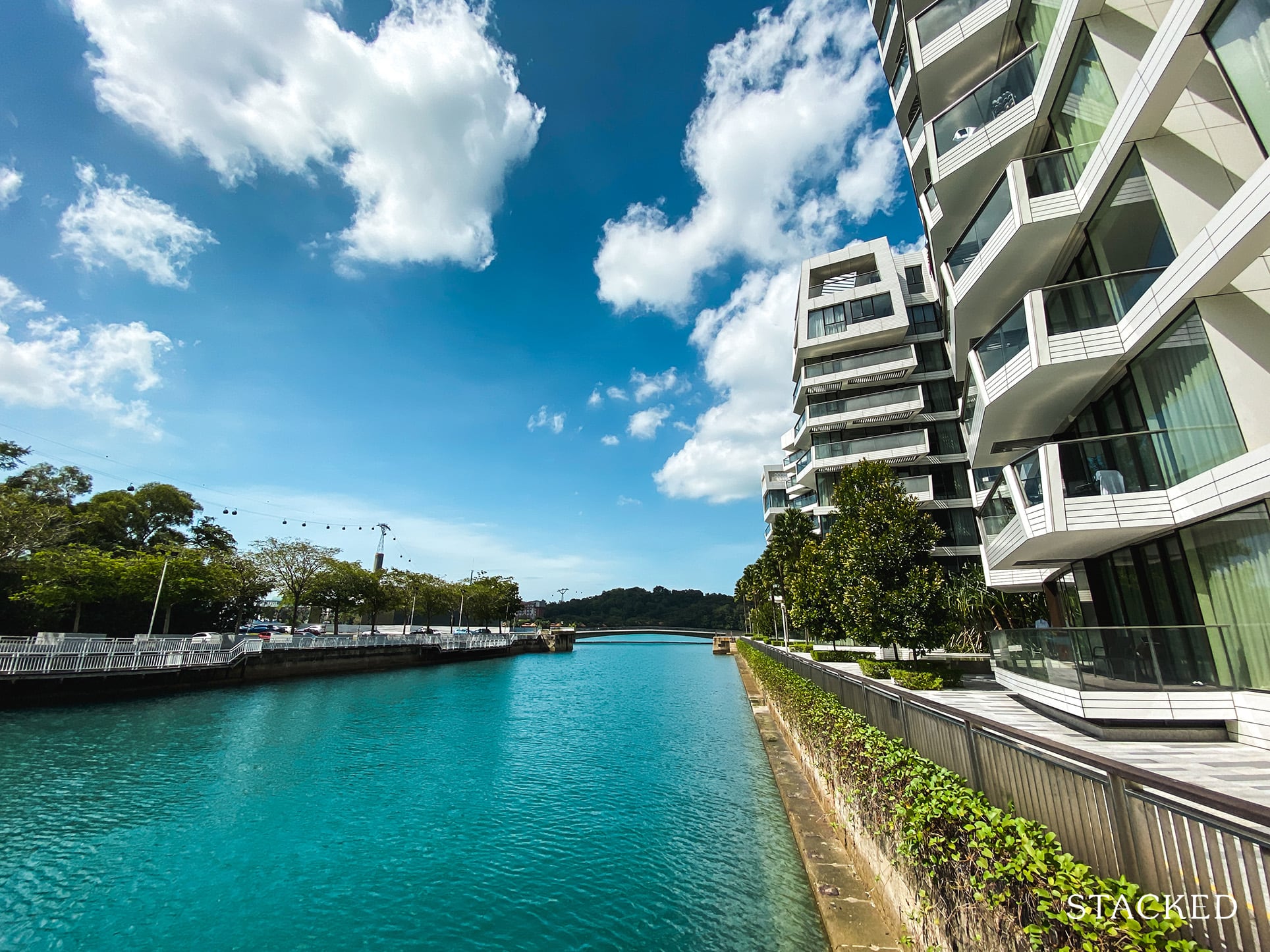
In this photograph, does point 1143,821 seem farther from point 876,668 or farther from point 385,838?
point 876,668

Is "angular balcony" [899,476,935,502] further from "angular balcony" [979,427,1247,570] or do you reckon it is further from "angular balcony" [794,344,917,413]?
"angular balcony" [979,427,1247,570]

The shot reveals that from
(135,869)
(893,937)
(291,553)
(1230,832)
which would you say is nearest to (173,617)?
(291,553)

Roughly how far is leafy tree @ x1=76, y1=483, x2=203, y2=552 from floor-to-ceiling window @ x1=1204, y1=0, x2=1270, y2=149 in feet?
182

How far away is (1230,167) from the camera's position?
30.3 feet

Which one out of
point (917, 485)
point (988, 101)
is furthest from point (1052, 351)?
point (917, 485)

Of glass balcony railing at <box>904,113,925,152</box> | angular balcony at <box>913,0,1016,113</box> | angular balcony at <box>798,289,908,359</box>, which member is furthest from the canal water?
angular balcony at <box>798,289,908,359</box>

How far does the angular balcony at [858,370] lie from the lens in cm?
3531

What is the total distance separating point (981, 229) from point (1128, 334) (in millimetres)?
5059

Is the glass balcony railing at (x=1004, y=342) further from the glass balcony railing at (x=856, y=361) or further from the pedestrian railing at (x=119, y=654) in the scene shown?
the pedestrian railing at (x=119, y=654)

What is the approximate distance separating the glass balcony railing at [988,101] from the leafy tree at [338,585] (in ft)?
168

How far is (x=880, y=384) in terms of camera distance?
37250 millimetres

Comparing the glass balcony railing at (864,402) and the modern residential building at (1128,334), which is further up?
the glass balcony railing at (864,402)

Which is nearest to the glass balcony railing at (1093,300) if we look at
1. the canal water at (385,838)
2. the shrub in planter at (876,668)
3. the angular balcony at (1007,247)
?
the angular balcony at (1007,247)

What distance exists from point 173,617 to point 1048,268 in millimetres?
58188
